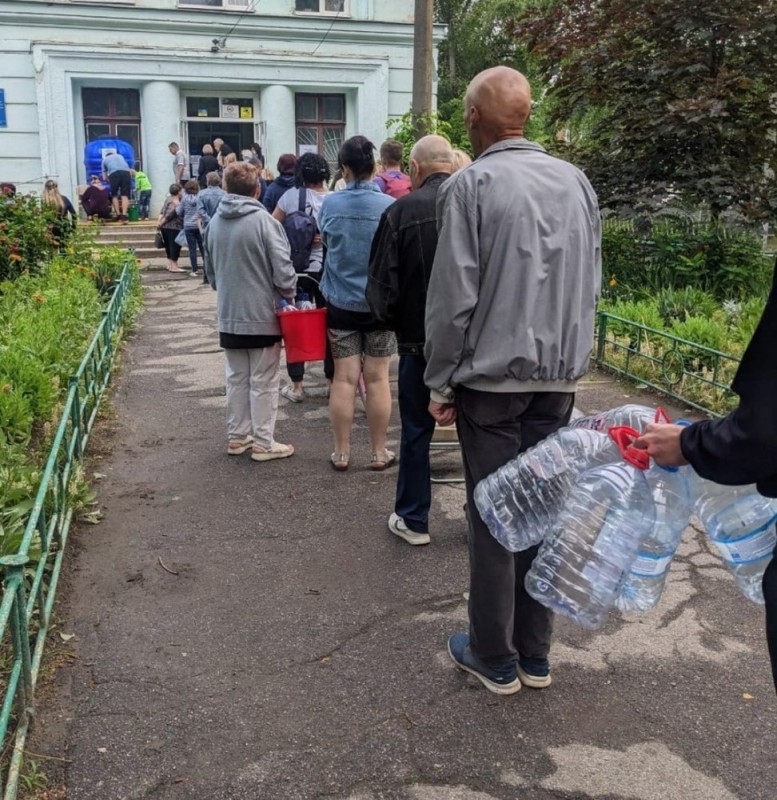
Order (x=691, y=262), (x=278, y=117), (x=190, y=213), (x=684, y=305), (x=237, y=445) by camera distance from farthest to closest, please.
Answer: (x=278, y=117)
(x=190, y=213)
(x=691, y=262)
(x=684, y=305)
(x=237, y=445)

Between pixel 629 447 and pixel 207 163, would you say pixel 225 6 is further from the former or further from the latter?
pixel 629 447

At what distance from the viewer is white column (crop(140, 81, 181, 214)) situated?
19.5 metres

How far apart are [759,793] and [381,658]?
1420 millimetres

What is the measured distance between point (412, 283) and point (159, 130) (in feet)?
56.2

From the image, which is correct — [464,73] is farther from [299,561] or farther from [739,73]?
[299,561]

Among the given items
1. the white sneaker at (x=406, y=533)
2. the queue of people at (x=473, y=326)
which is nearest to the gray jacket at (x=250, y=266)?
the queue of people at (x=473, y=326)

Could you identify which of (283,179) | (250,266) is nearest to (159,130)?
(283,179)

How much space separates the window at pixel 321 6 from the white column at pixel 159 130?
3.39 m

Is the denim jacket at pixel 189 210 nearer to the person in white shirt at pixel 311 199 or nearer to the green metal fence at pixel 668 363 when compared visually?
the person in white shirt at pixel 311 199

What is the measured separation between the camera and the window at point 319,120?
2089cm

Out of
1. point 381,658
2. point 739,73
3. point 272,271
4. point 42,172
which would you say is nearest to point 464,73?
point 42,172

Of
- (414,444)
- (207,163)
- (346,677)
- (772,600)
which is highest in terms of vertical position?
(207,163)

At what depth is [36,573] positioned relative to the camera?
3.57m

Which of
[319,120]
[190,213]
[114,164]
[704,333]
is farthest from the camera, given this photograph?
[319,120]
